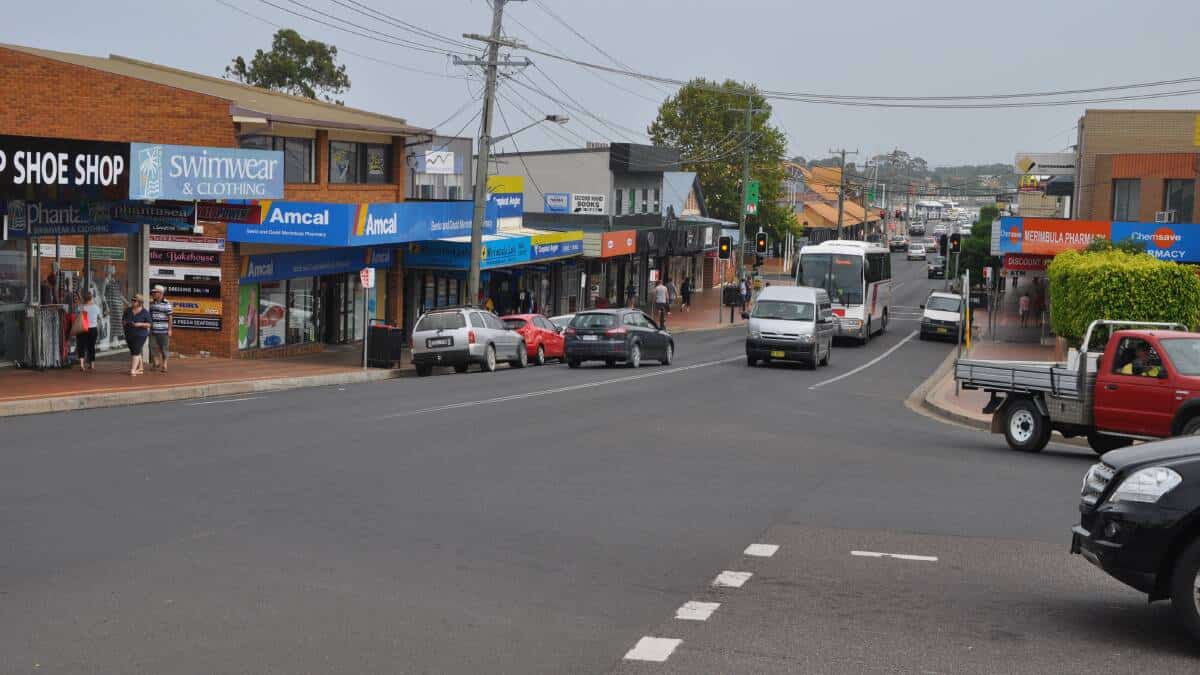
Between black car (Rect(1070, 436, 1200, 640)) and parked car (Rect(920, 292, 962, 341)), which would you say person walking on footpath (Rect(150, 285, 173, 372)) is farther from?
parked car (Rect(920, 292, 962, 341))

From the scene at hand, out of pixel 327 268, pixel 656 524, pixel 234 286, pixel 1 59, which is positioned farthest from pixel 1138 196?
pixel 656 524

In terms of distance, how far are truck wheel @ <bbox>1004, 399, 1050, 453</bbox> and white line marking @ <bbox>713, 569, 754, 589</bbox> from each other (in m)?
9.73

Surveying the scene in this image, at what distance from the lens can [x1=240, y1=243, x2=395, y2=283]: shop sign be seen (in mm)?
32844

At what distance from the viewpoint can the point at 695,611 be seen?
8234 millimetres

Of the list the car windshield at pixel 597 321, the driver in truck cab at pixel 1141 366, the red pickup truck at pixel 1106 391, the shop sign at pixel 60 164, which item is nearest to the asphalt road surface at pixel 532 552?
the red pickup truck at pixel 1106 391

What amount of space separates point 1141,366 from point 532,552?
9.91m

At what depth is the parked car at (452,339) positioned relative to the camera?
103ft

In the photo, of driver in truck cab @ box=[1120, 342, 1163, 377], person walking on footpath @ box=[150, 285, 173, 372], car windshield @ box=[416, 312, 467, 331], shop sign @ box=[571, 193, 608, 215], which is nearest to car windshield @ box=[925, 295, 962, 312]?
shop sign @ box=[571, 193, 608, 215]

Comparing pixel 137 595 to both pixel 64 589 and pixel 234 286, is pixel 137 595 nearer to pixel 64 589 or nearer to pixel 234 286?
pixel 64 589

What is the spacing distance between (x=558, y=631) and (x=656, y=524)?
3.60 m

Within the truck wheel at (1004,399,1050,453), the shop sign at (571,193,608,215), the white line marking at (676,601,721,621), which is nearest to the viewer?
the white line marking at (676,601,721,621)

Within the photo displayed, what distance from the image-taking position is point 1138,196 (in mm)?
53562

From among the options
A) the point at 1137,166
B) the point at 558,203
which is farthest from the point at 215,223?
the point at 1137,166

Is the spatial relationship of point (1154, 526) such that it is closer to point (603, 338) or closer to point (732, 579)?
point (732, 579)
